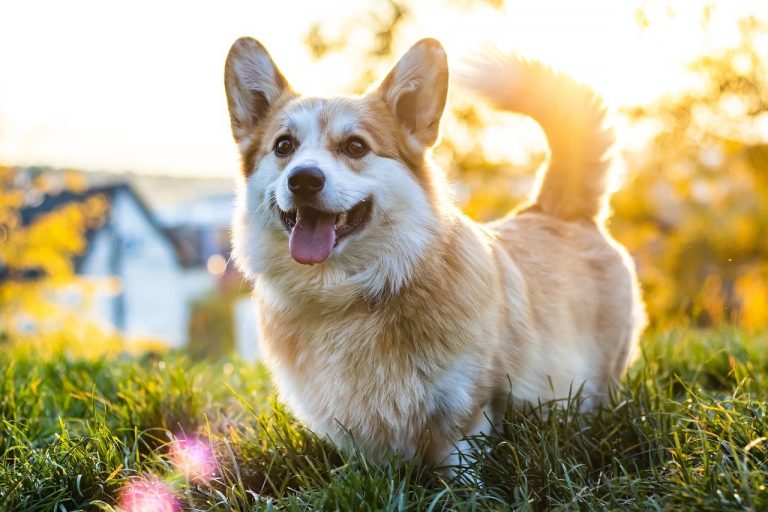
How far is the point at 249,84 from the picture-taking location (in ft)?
11.7

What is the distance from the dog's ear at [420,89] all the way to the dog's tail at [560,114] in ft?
2.83

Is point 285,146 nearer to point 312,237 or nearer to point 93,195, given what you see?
point 312,237

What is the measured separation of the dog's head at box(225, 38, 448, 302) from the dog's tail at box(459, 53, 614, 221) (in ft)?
2.99

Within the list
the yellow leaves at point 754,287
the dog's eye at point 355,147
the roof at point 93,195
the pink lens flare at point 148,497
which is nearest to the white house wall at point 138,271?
the roof at point 93,195

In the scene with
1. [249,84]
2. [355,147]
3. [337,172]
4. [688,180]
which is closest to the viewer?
[337,172]

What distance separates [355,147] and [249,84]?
68cm

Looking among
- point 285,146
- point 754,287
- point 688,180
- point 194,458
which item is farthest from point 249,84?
point 754,287

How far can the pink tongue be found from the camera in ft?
9.82

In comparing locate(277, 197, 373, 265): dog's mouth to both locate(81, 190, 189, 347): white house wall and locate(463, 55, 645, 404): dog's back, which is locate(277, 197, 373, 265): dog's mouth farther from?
locate(81, 190, 189, 347): white house wall

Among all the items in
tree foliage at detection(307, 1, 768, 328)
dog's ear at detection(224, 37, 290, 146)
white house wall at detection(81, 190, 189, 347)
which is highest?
dog's ear at detection(224, 37, 290, 146)

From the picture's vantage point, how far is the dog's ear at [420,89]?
10.7 ft

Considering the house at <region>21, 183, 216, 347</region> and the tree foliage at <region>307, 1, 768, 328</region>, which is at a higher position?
the tree foliage at <region>307, 1, 768, 328</region>

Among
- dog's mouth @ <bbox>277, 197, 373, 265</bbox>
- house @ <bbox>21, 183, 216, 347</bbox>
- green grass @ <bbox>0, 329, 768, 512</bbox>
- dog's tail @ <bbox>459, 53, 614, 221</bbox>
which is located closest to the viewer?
green grass @ <bbox>0, 329, 768, 512</bbox>

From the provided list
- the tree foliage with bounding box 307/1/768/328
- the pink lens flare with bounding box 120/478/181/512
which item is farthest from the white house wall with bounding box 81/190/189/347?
the pink lens flare with bounding box 120/478/181/512
